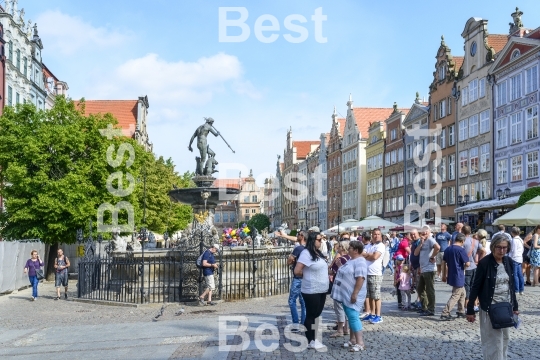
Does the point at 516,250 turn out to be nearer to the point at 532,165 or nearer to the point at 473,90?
the point at 532,165

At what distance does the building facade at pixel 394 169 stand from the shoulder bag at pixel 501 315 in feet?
168

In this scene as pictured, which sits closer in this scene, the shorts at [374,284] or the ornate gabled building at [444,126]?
the shorts at [374,284]

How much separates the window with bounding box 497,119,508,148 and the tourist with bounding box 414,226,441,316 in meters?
30.4

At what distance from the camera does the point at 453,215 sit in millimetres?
47781

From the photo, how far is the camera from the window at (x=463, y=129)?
152 feet

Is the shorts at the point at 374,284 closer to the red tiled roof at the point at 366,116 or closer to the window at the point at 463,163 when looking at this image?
the window at the point at 463,163

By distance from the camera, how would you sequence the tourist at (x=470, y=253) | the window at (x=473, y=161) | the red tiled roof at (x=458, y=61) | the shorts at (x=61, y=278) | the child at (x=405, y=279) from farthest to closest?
the red tiled roof at (x=458, y=61) → the window at (x=473, y=161) → the shorts at (x=61, y=278) → the child at (x=405, y=279) → the tourist at (x=470, y=253)

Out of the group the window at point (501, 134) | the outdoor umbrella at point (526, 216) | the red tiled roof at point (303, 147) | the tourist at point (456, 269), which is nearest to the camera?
the tourist at point (456, 269)

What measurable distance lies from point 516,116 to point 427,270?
29.9m

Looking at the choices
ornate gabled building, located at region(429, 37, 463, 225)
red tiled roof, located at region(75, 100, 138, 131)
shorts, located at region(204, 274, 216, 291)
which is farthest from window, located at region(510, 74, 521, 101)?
red tiled roof, located at region(75, 100, 138, 131)

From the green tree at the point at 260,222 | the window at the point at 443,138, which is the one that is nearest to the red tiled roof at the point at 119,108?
the window at the point at 443,138

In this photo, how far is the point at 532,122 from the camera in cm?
3750

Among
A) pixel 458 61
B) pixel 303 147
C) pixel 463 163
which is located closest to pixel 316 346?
pixel 463 163

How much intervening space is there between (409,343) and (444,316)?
2569 mm
